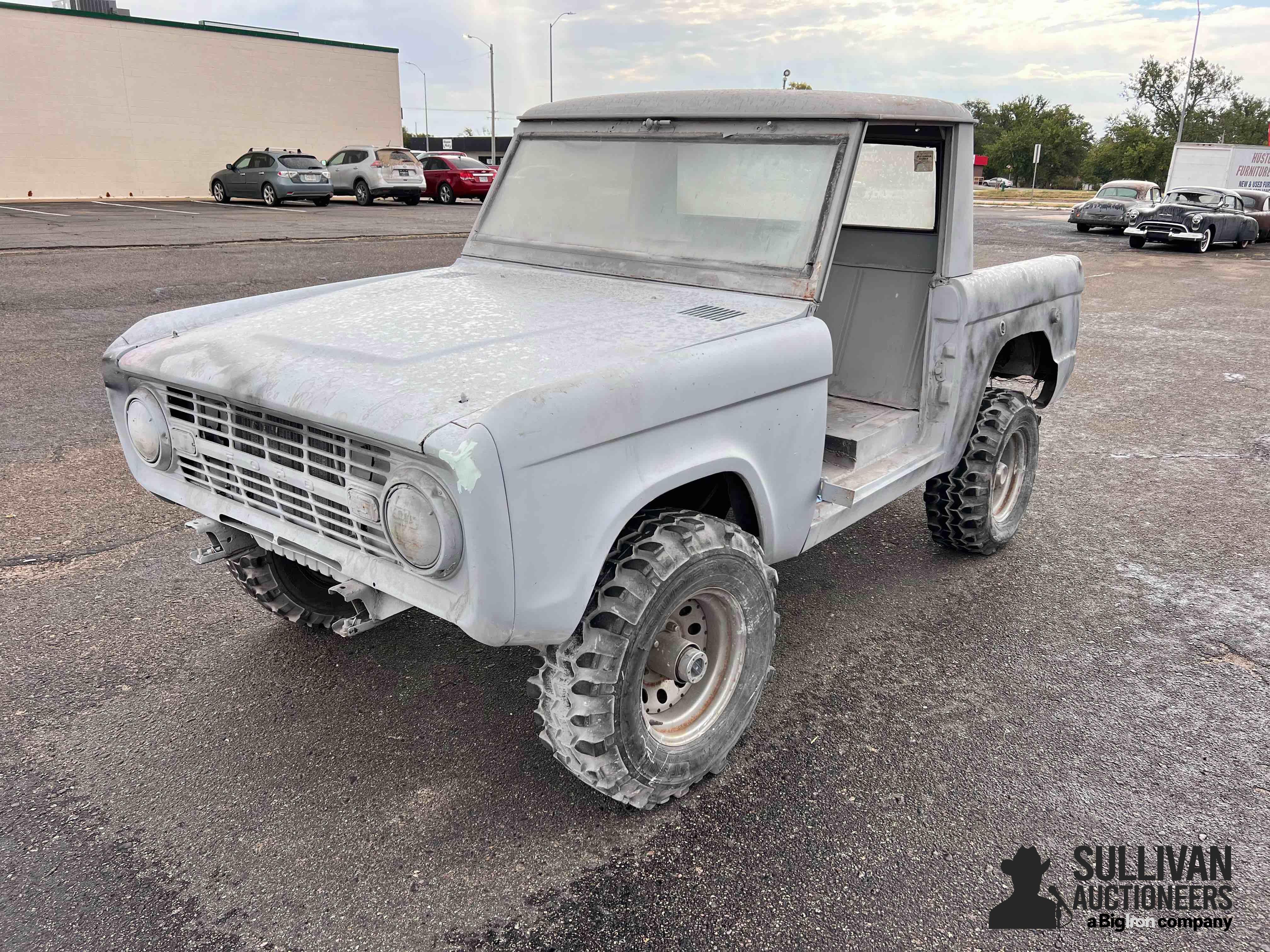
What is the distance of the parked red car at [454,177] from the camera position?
1080 inches

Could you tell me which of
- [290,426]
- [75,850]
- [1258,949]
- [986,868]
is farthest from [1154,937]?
[75,850]

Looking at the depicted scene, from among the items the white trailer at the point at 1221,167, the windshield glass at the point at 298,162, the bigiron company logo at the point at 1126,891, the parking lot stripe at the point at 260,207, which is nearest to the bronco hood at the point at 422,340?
the bigiron company logo at the point at 1126,891

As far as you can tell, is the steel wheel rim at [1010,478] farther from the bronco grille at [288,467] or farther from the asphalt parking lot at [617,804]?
the bronco grille at [288,467]

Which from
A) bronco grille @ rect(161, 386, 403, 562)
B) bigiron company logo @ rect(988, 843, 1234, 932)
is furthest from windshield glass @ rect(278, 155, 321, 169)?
bigiron company logo @ rect(988, 843, 1234, 932)

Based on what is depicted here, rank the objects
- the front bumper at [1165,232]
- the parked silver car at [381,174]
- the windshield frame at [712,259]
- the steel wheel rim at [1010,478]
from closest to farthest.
Result: 1. the windshield frame at [712,259]
2. the steel wheel rim at [1010,478]
3. the front bumper at [1165,232]
4. the parked silver car at [381,174]

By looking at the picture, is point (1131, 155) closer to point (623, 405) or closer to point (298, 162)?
point (298, 162)

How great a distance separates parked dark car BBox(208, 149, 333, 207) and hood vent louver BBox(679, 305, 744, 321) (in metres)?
24.5

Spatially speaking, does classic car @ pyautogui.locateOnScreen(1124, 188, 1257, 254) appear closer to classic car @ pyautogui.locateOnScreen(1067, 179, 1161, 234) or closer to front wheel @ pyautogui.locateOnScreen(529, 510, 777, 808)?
classic car @ pyautogui.locateOnScreen(1067, 179, 1161, 234)

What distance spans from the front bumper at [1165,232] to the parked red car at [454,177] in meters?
17.1

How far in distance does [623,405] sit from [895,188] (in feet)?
8.86

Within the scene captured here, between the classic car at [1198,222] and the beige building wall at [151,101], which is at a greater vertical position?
the beige building wall at [151,101]

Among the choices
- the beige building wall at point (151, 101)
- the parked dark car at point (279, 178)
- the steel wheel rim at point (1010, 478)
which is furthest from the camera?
the beige building wall at point (151, 101)

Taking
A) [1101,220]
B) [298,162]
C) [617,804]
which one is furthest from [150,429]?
[1101,220]

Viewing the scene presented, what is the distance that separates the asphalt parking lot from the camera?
2527 millimetres
